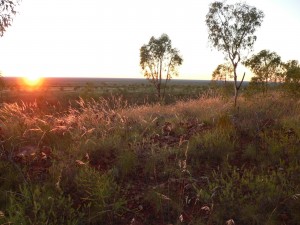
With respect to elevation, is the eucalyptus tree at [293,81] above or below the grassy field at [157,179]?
above

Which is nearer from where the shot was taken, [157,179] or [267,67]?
[157,179]

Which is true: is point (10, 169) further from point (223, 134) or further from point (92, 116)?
point (223, 134)

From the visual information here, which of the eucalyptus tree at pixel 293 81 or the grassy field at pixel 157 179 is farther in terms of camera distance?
the eucalyptus tree at pixel 293 81

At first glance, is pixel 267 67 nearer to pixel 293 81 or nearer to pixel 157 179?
pixel 293 81

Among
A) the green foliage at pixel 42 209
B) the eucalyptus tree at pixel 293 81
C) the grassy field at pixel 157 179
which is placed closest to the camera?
the green foliage at pixel 42 209

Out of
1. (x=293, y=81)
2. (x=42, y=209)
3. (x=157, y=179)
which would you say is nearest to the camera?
(x=42, y=209)

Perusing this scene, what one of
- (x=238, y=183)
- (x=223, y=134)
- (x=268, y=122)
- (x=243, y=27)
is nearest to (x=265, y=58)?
(x=243, y=27)

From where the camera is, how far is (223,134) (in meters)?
6.36

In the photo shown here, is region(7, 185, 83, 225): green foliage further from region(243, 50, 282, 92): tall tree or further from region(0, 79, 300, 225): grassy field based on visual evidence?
region(243, 50, 282, 92): tall tree

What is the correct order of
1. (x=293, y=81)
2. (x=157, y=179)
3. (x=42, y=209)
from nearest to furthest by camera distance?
(x=42, y=209)
(x=157, y=179)
(x=293, y=81)

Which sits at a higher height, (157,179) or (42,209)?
(157,179)

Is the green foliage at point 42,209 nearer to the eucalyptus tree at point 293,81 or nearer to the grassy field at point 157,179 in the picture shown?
the grassy field at point 157,179

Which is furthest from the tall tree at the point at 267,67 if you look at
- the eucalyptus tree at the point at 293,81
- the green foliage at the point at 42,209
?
the green foliage at the point at 42,209

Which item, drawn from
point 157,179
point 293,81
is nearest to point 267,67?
point 293,81
